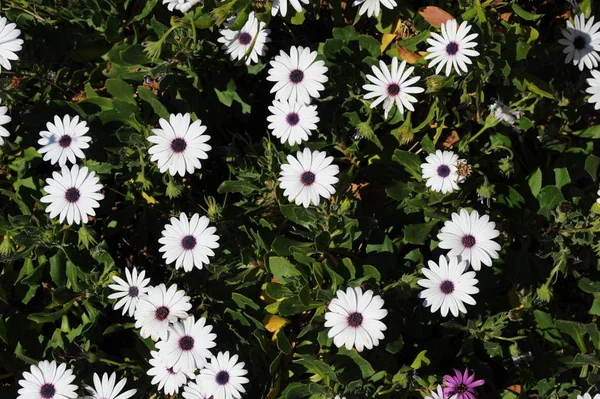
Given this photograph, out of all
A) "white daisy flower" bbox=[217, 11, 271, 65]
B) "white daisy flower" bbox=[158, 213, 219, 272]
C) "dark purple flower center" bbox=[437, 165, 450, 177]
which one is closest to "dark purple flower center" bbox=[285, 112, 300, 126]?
"white daisy flower" bbox=[217, 11, 271, 65]

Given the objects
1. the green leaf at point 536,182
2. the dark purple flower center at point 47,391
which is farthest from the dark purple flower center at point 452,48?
the dark purple flower center at point 47,391

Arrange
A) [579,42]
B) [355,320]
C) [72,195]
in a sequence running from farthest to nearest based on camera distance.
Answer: [579,42]
[72,195]
[355,320]

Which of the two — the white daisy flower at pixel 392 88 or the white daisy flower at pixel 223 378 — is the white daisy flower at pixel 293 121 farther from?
the white daisy flower at pixel 223 378

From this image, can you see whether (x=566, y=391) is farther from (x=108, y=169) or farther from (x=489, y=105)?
(x=108, y=169)

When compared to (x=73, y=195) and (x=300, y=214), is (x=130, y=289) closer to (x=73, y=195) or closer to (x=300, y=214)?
(x=73, y=195)

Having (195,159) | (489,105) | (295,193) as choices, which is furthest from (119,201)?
(489,105)

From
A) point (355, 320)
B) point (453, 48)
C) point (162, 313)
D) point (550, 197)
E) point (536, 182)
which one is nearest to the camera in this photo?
point (355, 320)

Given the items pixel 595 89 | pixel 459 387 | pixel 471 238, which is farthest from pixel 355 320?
pixel 595 89
